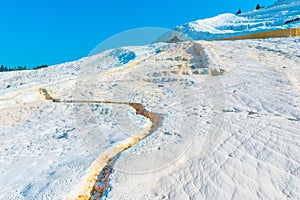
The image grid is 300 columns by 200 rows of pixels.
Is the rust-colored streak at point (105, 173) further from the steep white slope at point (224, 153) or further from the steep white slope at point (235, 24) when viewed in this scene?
the steep white slope at point (235, 24)

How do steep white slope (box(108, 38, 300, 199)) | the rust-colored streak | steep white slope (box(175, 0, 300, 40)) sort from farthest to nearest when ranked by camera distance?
steep white slope (box(175, 0, 300, 40)) → the rust-colored streak → steep white slope (box(108, 38, 300, 199))

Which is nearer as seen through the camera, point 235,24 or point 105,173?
point 105,173

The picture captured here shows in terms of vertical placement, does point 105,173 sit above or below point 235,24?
above

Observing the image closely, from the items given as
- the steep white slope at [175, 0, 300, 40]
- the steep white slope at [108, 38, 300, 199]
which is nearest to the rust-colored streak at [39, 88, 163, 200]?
the steep white slope at [108, 38, 300, 199]

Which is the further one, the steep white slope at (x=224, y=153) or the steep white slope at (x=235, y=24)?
the steep white slope at (x=235, y=24)

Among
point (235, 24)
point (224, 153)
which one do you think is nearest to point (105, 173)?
point (224, 153)

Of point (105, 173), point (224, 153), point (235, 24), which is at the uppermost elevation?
point (105, 173)

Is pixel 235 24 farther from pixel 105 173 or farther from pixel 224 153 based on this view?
pixel 105 173

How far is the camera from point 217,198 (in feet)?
6.72

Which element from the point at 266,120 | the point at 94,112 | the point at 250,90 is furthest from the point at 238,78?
the point at 94,112

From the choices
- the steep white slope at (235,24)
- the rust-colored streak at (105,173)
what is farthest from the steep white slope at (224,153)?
the steep white slope at (235,24)

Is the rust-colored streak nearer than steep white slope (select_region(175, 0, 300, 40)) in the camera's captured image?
Yes

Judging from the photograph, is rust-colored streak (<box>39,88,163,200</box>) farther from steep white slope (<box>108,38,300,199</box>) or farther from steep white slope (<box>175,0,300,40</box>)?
steep white slope (<box>175,0,300,40</box>)

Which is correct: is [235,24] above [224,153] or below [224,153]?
below
